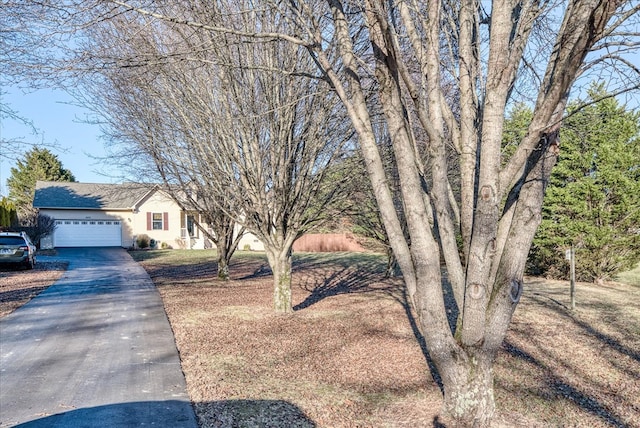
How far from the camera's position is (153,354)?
243 inches

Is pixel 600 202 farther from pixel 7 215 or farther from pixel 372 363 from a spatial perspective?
pixel 7 215

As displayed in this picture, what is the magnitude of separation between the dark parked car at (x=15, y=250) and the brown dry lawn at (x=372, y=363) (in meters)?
8.74

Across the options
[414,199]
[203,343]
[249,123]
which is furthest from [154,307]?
[414,199]

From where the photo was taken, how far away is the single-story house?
1172 inches

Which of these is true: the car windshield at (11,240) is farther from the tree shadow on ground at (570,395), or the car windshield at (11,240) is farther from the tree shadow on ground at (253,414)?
the tree shadow on ground at (570,395)

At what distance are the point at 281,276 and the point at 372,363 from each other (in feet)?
11.8

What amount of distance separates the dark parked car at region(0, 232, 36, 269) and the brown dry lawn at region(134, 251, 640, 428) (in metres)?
8.74

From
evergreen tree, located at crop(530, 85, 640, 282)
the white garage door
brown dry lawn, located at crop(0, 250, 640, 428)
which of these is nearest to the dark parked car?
brown dry lawn, located at crop(0, 250, 640, 428)

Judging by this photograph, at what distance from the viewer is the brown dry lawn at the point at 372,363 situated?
4367mm

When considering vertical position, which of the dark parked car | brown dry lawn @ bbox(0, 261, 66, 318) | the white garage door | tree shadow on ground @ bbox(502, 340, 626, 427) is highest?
the white garage door

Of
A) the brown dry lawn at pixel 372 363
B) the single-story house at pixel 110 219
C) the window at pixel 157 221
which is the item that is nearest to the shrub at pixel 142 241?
the single-story house at pixel 110 219

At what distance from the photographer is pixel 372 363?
19.4 ft

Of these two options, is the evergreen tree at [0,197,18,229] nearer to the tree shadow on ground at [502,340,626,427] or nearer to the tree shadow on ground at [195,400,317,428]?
the tree shadow on ground at [195,400,317,428]

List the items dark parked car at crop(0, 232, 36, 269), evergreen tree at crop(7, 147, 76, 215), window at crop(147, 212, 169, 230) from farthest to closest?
evergreen tree at crop(7, 147, 76, 215)
window at crop(147, 212, 169, 230)
dark parked car at crop(0, 232, 36, 269)
